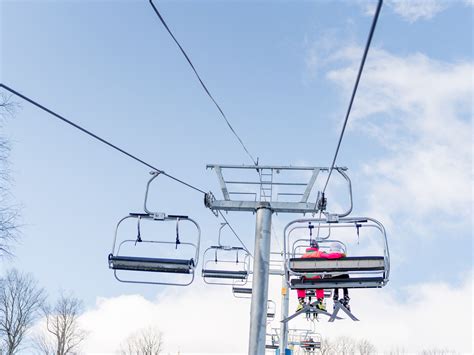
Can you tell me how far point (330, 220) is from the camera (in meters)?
6.86

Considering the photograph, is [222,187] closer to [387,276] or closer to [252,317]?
[252,317]

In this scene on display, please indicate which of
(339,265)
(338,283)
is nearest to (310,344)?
(338,283)

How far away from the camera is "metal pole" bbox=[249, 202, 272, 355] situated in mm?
7758

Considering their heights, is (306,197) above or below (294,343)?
above

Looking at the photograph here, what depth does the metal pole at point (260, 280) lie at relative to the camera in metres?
7.76

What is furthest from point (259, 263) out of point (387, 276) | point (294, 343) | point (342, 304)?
point (294, 343)

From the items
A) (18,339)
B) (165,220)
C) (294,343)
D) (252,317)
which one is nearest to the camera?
(165,220)

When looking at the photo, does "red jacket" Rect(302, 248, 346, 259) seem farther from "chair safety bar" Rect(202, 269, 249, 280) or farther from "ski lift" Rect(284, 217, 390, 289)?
"chair safety bar" Rect(202, 269, 249, 280)

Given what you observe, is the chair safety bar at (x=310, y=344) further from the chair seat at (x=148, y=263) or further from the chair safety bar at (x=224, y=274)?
the chair seat at (x=148, y=263)

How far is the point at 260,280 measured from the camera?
315 inches

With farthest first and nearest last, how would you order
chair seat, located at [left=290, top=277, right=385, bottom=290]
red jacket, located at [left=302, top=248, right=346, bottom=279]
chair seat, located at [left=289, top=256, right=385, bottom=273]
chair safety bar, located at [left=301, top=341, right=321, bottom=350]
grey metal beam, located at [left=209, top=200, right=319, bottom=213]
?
chair safety bar, located at [left=301, top=341, right=321, bottom=350], grey metal beam, located at [left=209, top=200, right=319, bottom=213], red jacket, located at [left=302, top=248, right=346, bottom=279], chair seat, located at [left=290, top=277, right=385, bottom=290], chair seat, located at [left=289, top=256, right=385, bottom=273]

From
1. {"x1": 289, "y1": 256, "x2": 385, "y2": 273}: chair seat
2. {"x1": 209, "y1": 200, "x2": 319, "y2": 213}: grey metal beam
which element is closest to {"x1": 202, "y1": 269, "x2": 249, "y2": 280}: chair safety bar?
{"x1": 209, "y1": 200, "x2": 319, "y2": 213}: grey metal beam

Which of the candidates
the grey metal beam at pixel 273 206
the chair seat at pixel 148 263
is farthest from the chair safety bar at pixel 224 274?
the chair seat at pixel 148 263

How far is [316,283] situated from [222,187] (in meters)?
3.01
